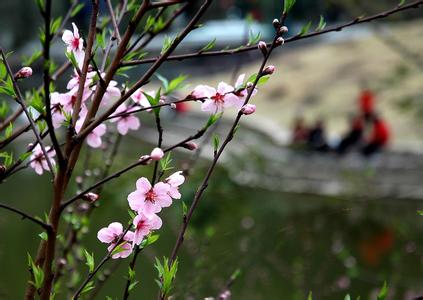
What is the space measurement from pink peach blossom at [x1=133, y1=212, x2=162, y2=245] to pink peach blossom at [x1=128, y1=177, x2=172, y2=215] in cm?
1

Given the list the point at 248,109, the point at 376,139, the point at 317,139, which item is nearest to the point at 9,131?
the point at 248,109

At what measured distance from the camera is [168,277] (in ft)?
4.54

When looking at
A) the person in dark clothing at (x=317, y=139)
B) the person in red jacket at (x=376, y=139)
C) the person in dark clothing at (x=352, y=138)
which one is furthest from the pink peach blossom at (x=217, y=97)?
the person in dark clothing at (x=317, y=139)

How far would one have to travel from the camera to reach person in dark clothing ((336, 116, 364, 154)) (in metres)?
13.0

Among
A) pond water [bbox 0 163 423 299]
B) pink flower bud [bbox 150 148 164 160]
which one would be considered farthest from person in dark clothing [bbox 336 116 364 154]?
pink flower bud [bbox 150 148 164 160]

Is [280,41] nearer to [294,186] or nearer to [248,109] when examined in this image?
[248,109]

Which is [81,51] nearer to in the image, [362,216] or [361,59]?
[362,216]

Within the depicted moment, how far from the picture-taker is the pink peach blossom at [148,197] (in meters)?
1.41

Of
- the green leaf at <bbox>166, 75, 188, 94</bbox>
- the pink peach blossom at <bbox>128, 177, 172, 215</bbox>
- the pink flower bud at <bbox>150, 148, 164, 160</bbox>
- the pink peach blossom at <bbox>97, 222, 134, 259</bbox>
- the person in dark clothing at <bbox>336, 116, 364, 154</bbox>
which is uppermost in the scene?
the pink flower bud at <bbox>150, 148, 164, 160</bbox>

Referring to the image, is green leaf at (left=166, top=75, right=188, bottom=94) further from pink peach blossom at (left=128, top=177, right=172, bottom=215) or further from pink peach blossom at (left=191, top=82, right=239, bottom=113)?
pink peach blossom at (left=128, top=177, right=172, bottom=215)

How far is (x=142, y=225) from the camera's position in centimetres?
142

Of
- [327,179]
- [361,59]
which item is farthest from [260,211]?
[361,59]

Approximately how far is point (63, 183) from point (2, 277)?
21.9 feet

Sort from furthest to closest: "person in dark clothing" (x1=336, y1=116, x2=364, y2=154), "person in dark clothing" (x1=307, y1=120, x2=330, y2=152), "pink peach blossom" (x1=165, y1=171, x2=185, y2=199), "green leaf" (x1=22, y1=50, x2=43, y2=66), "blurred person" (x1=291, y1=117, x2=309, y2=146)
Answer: "blurred person" (x1=291, y1=117, x2=309, y2=146) → "person in dark clothing" (x1=307, y1=120, x2=330, y2=152) → "person in dark clothing" (x1=336, y1=116, x2=364, y2=154) → "green leaf" (x1=22, y1=50, x2=43, y2=66) → "pink peach blossom" (x1=165, y1=171, x2=185, y2=199)
